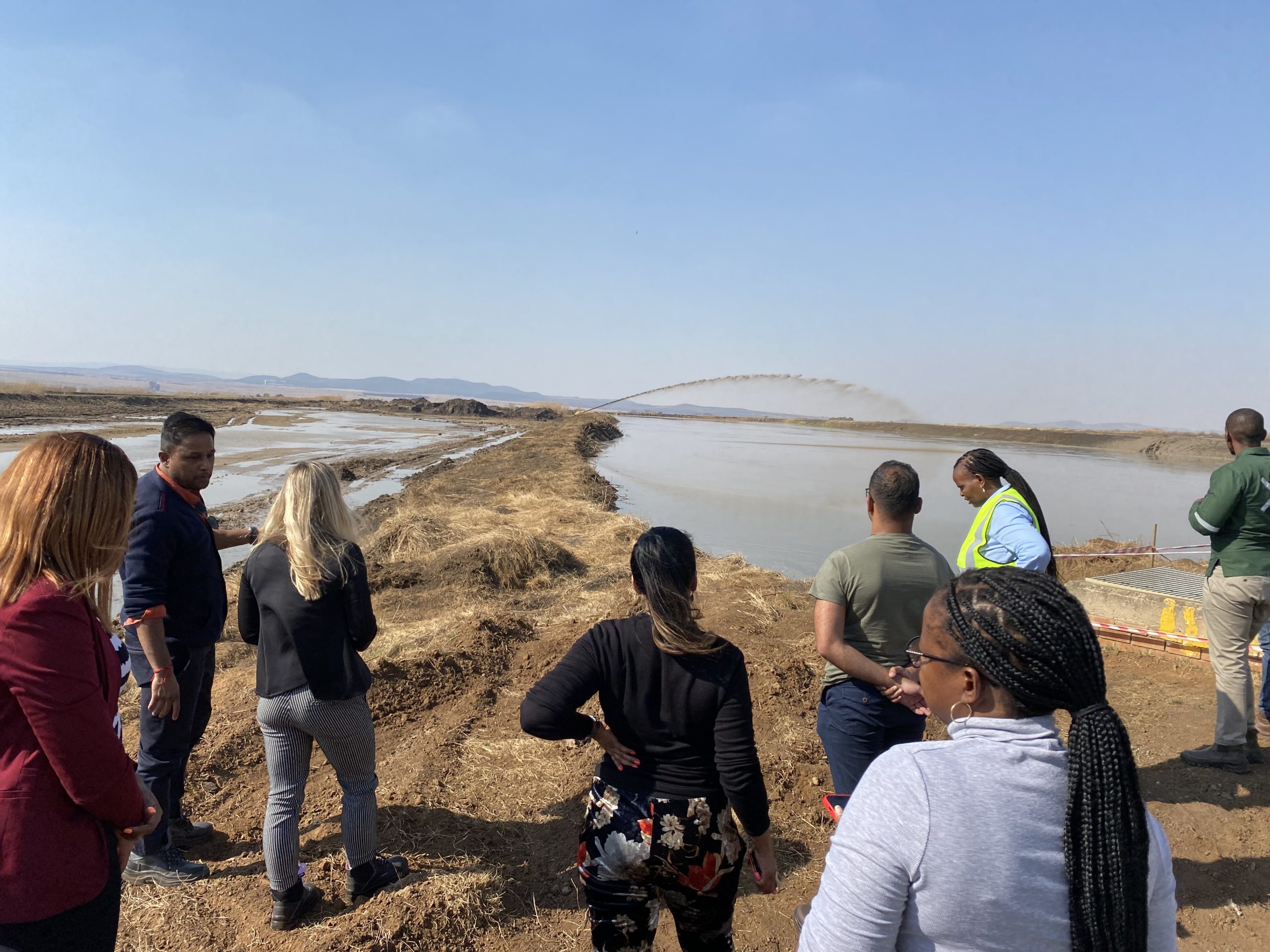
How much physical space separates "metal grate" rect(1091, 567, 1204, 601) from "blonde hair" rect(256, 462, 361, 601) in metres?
8.02

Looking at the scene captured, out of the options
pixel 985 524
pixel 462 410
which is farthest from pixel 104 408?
pixel 985 524

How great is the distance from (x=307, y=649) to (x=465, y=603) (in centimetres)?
585

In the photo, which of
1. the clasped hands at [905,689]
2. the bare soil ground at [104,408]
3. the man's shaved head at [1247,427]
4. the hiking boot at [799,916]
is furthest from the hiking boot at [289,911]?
the bare soil ground at [104,408]

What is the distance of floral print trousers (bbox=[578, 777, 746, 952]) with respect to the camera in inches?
83.6

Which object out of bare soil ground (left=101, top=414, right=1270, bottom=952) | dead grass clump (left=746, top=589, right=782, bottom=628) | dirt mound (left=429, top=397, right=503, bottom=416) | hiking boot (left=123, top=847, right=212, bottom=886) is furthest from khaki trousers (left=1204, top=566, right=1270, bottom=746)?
dirt mound (left=429, top=397, right=503, bottom=416)

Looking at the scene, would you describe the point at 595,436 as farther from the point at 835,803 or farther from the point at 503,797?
the point at 835,803

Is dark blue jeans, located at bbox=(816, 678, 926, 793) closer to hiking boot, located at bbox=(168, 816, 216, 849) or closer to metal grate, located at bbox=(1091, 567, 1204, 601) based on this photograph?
hiking boot, located at bbox=(168, 816, 216, 849)

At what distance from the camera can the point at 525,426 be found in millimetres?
58969

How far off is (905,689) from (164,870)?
349 centimetres

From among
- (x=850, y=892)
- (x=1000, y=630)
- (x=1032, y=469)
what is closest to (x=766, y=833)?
(x=850, y=892)

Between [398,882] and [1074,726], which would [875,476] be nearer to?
[1074,726]

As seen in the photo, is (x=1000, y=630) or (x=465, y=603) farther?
(x=465, y=603)

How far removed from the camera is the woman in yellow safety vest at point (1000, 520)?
3475 millimetres

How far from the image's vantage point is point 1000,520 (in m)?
3.63
